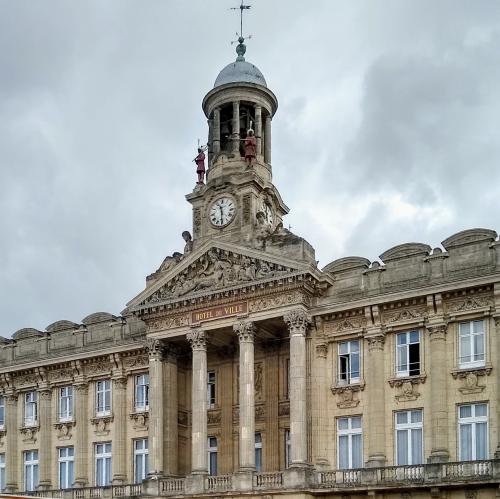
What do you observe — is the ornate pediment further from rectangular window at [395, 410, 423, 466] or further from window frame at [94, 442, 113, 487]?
window frame at [94, 442, 113, 487]

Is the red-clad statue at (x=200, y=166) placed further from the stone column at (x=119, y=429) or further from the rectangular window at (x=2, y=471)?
the rectangular window at (x=2, y=471)

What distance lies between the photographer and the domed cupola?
5450 cm

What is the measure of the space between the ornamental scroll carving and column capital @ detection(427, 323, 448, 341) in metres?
7.60

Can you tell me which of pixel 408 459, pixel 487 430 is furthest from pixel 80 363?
pixel 487 430

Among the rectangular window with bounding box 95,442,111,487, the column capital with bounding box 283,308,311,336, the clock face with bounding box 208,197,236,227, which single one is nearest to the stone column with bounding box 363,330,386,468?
the column capital with bounding box 283,308,311,336

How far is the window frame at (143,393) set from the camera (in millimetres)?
53581

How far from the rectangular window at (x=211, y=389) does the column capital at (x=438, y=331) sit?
Result: 1357cm

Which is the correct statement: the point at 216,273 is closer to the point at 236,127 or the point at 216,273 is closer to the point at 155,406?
the point at 155,406

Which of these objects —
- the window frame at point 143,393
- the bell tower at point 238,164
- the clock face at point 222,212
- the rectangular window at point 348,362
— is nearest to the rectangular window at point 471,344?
the rectangular window at point 348,362

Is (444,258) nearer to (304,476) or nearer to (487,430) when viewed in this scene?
(487,430)

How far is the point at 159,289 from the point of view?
51.1 meters

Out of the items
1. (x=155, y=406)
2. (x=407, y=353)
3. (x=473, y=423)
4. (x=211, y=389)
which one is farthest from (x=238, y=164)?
(x=473, y=423)

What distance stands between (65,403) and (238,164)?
59.0ft

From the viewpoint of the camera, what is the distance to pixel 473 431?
141 feet
